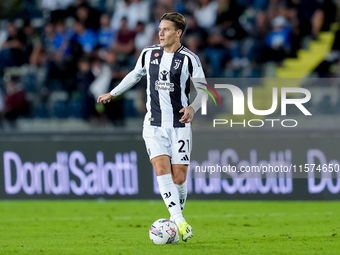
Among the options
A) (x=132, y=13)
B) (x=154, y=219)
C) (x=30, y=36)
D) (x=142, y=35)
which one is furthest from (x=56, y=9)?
(x=154, y=219)

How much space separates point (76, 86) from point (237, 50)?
3263mm

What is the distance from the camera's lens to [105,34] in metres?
15.8

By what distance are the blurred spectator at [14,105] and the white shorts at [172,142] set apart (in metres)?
7.40

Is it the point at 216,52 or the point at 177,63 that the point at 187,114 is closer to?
the point at 177,63

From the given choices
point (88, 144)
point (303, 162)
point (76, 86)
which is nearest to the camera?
point (303, 162)

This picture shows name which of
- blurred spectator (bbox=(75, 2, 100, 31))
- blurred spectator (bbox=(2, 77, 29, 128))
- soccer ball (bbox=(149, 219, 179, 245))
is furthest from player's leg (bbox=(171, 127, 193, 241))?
blurred spectator (bbox=(75, 2, 100, 31))

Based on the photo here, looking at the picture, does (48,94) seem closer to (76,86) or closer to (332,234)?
(76,86)

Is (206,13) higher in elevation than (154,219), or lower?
higher

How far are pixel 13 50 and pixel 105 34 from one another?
2039 millimetres

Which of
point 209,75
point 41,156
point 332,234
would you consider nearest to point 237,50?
point 209,75

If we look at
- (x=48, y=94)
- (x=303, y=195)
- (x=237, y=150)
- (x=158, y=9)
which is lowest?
(x=303, y=195)

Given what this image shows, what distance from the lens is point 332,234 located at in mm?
8328

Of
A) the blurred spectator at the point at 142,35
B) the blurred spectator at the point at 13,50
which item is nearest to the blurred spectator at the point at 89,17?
the blurred spectator at the point at 142,35

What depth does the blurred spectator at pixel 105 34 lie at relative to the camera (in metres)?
15.7
